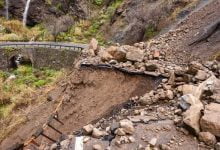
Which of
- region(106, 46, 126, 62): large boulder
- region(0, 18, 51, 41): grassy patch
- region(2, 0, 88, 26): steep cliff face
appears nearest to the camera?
region(106, 46, 126, 62): large boulder

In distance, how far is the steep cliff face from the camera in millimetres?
30688

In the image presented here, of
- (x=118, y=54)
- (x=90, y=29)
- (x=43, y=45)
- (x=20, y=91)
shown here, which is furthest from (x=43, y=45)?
(x=118, y=54)

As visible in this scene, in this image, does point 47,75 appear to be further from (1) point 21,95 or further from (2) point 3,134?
(2) point 3,134

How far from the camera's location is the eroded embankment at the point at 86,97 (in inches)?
445

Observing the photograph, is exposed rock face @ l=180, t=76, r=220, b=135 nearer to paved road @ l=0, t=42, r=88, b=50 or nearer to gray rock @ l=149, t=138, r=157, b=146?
gray rock @ l=149, t=138, r=157, b=146

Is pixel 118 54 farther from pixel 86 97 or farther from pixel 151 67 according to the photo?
pixel 86 97

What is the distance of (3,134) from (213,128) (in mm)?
8790

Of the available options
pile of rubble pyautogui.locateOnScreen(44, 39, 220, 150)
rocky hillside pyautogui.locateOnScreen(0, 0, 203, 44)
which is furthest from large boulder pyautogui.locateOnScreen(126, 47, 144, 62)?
rocky hillside pyautogui.locateOnScreen(0, 0, 203, 44)

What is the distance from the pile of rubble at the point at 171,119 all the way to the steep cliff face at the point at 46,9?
21.1m

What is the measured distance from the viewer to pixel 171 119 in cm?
803

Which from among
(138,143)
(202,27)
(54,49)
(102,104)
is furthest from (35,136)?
(54,49)

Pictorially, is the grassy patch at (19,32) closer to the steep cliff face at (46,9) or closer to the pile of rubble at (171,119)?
the steep cliff face at (46,9)

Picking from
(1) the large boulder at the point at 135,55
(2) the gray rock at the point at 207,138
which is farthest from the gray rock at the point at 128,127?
(1) the large boulder at the point at 135,55

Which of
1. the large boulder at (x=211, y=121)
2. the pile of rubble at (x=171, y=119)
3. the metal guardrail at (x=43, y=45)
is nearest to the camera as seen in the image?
the large boulder at (x=211, y=121)
